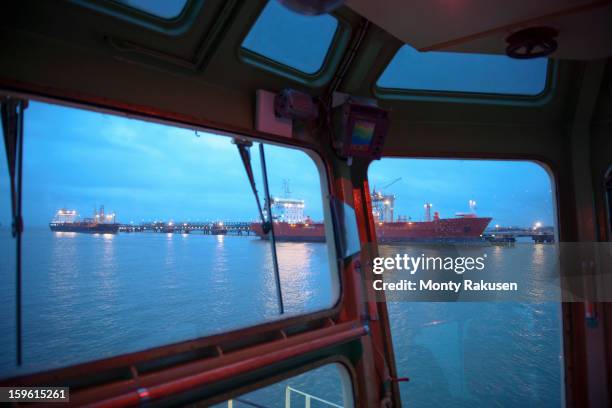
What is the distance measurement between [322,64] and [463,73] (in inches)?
37.1

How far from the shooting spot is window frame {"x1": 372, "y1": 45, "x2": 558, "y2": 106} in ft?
7.32

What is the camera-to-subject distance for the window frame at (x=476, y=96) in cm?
223

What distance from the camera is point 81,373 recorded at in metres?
1.19

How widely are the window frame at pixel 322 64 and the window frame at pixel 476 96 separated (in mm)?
340

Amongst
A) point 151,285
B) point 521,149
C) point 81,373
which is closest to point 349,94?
point 521,149

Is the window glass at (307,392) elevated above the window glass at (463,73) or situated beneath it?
situated beneath

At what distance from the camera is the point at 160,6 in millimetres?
1393

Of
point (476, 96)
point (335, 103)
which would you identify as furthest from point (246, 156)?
point (476, 96)

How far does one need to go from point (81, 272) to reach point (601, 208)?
41257mm

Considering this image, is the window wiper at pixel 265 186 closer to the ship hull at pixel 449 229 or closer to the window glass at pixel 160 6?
the window glass at pixel 160 6

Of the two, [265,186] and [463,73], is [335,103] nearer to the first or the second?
[265,186]

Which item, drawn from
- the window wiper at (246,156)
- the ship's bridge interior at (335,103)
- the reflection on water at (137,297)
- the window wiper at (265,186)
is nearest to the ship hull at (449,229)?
the ship's bridge interior at (335,103)

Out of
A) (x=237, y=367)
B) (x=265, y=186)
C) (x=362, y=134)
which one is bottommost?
(x=237, y=367)

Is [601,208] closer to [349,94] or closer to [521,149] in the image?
[521,149]
